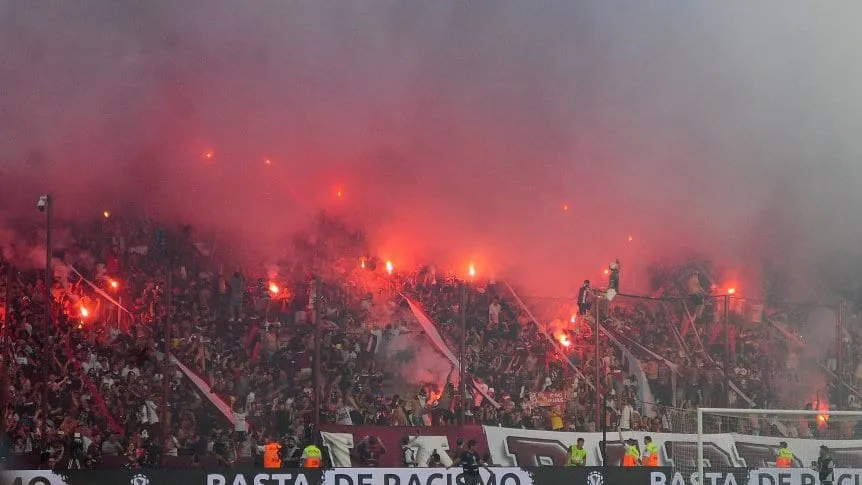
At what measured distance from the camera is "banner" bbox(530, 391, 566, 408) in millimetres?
23547

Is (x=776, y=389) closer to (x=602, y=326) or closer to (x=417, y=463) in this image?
(x=602, y=326)

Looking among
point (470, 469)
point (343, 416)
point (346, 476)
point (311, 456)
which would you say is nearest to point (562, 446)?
point (470, 469)

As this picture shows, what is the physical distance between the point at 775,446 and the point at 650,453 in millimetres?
3281

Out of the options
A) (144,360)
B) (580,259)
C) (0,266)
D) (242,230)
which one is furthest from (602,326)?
(0,266)

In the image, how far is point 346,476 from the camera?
17.7 metres

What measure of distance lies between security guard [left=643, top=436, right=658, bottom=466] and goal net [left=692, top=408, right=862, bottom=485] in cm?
47

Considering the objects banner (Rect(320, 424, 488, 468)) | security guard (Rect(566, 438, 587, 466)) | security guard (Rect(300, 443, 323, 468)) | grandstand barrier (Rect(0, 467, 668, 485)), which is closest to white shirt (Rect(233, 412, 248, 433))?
banner (Rect(320, 424, 488, 468))

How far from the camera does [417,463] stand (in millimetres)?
20266

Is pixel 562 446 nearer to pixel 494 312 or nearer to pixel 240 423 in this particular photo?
pixel 494 312

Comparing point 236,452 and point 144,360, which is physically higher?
point 144,360

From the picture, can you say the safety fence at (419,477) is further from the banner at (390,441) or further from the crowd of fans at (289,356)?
the crowd of fans at (289,356)

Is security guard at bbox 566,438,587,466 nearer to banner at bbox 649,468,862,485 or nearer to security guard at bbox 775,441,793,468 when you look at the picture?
banner at bbox 649,468,862,485

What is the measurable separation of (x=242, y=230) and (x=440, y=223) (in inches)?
210

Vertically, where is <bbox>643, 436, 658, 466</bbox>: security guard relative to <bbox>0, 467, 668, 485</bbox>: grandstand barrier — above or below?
above
